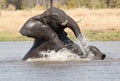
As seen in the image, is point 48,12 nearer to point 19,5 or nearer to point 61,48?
point 61,48

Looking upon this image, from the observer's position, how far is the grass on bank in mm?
30391

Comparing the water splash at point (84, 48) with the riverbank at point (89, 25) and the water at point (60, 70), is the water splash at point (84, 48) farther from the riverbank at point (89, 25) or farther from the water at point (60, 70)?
the riverbank at point (89, 25)

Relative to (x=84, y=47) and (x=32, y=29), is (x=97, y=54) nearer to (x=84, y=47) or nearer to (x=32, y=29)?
(x=84, y=47)

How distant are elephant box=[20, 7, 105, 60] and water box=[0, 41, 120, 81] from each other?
1.97 feet

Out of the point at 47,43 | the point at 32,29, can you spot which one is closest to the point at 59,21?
the point at 47,43

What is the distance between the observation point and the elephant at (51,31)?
19.3m

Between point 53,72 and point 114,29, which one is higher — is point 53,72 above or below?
above

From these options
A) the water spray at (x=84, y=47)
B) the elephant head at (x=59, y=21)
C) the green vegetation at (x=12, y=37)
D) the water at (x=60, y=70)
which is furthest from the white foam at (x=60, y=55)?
the green vegetation at (x=12, y=37)

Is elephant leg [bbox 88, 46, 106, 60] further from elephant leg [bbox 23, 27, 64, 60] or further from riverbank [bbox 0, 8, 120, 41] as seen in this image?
riverbank [bbox 0, 8, 120, 41]

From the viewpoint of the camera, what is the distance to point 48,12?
19.5m

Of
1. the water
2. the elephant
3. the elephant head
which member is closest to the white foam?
the elephant

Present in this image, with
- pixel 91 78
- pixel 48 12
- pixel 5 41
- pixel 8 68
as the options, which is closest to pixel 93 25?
pixel 5 41

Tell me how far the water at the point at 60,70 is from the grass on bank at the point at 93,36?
29.4ft

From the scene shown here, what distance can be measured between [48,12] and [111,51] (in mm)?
4521
